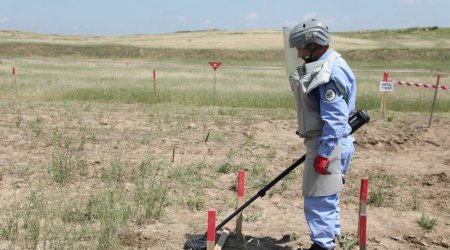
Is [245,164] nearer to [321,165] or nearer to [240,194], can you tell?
[240,194]

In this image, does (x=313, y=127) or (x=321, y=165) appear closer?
(x=321, y=165)

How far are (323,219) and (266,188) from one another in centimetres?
63

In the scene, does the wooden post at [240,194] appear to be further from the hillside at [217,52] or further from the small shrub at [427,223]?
the hillside at [217,52]

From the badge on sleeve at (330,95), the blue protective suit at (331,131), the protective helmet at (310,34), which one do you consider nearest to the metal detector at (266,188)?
the blue protective suit at (331,131)

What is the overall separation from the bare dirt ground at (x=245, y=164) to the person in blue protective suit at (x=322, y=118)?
843 mm

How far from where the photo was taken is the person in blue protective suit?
3.89 meters

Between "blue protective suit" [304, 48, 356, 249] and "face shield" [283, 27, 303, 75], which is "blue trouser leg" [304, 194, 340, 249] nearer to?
"blue protective suit" [304, 48, 356, 249]

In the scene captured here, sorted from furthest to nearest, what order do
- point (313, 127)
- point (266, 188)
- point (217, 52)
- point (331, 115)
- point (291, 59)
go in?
point (217, 52), point (291, 59), point (266, 188), point (313, 127), point (331, 115)

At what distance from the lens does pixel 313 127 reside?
409cm

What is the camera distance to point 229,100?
15.7 meters

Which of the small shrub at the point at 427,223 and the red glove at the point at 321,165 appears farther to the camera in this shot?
the small shrub at the point at 427,223

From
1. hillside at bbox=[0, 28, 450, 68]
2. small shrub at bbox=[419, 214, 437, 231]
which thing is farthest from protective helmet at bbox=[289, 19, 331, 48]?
hillside at bbox=[0, 28, 450, 68]

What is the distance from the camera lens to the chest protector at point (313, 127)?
400 centimetres

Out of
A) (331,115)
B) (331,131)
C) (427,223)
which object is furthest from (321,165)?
(427,223)
